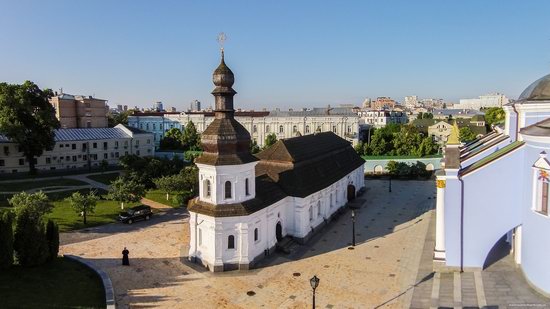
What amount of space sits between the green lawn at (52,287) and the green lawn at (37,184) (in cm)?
2452

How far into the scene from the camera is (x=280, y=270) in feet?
65.1

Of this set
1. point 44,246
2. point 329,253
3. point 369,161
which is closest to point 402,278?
point 329,253

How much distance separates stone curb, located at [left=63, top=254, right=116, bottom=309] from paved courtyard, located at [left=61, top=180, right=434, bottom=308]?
0.46m

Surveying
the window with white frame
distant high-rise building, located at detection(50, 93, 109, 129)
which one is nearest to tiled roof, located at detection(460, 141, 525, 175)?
the window with white frame

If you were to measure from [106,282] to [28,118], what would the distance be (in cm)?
3444

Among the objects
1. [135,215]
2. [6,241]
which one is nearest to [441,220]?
[6,241]

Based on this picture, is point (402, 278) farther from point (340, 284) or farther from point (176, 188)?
point (176, 188)

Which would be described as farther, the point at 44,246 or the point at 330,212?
the point at 330,212

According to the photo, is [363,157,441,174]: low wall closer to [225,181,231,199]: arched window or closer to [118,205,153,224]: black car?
[118,205,153,224]: black car

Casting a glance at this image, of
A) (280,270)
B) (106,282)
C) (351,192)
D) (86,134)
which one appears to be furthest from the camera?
(86,134)

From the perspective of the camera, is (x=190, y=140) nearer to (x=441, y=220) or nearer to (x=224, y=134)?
(x=224, y=134)

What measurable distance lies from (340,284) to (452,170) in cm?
771

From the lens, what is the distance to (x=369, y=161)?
49.5 metres

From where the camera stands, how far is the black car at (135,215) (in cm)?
2819
